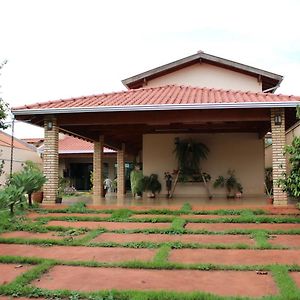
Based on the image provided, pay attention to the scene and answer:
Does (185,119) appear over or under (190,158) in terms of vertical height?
over

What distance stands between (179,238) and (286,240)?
194cm

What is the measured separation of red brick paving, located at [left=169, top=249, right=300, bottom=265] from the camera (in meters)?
5.70

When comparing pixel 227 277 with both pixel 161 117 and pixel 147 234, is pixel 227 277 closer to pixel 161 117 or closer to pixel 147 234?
pixel 147 234

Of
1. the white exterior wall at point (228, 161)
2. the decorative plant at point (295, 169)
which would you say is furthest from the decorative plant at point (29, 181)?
the decorative plant at point (295, 169)

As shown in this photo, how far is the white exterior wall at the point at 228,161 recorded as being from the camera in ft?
49.3

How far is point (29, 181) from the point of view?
1082 cm

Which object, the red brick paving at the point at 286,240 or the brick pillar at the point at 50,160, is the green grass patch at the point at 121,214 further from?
the red brick paving at the point at 286,240

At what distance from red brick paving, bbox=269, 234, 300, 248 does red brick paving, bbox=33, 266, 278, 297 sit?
1.84 m

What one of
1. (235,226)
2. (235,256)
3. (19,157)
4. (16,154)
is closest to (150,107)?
(235,226)

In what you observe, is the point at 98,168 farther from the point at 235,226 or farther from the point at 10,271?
the point at 10,271

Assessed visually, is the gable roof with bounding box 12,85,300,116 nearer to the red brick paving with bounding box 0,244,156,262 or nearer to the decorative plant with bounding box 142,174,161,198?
the decorative plant with bounding box 142,174,161,198

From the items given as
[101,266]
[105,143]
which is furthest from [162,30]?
[101,266]

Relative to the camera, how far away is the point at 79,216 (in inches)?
386

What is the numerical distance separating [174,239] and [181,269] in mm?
1875
